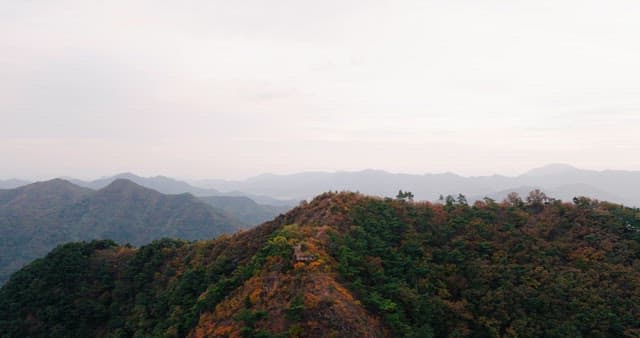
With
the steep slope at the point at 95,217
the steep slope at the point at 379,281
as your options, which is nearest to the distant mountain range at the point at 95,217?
the steep slope at the point at 95,217

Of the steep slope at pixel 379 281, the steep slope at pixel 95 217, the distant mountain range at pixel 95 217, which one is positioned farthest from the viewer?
the steep slope at pixel 95 217

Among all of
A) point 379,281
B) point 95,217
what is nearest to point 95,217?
point 95,217

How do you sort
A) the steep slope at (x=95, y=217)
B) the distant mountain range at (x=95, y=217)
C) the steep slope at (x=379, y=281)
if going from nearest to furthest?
1. the steep slope at (x=379, y=281)
2. the distant mountain range at (x=95, y=217)
3. the steep slope at (x=95, y=217)

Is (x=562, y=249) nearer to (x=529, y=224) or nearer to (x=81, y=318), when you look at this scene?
(x=529, y=224)

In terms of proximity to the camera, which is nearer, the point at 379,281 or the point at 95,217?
the point at 379,281

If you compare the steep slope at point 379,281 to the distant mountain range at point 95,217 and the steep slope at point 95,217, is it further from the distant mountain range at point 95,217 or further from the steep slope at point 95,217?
the steep slope at point 95,217

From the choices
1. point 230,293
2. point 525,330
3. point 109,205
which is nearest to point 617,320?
point 525,330

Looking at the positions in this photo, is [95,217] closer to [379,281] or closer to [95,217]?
[95,217]

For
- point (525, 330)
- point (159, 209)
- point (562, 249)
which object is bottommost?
point (159, 209)
